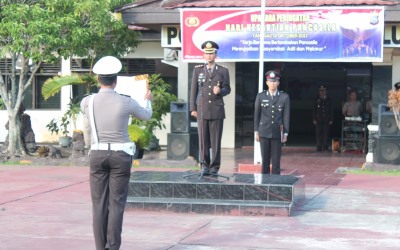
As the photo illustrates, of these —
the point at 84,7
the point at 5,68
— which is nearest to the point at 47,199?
the point at 84,7

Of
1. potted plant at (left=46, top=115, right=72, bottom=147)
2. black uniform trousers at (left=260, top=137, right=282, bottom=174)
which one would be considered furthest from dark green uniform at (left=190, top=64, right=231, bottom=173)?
potted plant at (left=46, top=115, right=72, bottom=147)

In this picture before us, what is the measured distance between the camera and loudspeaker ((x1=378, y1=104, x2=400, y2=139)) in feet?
53.8

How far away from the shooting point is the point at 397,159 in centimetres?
1638

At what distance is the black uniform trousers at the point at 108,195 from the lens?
25.4 feet

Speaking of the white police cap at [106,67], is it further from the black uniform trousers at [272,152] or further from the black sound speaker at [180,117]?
the black sound speaker at [180,117]

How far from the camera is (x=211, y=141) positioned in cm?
1183

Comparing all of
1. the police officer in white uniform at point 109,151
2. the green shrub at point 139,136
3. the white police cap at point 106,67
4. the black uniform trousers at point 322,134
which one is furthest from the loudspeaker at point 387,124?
the white police cap at point 106,67

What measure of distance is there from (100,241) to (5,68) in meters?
16.1

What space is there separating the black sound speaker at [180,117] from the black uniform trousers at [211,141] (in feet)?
18.0

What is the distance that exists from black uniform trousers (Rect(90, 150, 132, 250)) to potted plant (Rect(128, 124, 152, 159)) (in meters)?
10.0

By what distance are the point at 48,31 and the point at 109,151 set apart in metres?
A: 9.40

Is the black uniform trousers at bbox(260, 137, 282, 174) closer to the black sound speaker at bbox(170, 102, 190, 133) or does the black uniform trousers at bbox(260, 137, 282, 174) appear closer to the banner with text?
the black sound speaker at bbox(170, 102, 190, 133)

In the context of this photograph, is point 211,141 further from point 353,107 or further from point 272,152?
point 353,107

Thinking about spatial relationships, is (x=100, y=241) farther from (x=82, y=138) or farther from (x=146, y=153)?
(x=146, y=153)
